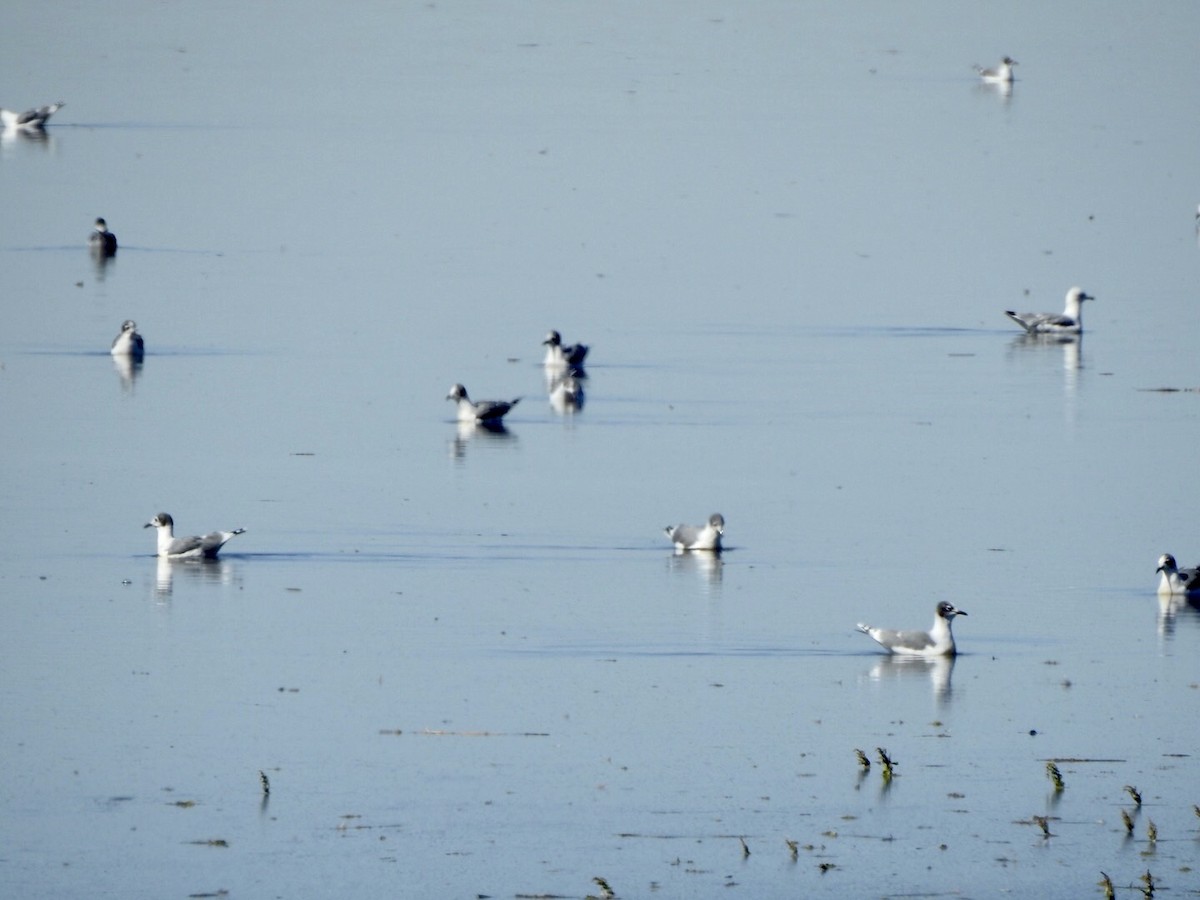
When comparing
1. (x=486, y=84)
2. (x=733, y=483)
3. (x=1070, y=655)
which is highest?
(x=486, y=84)

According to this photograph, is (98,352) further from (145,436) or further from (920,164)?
(920,164)

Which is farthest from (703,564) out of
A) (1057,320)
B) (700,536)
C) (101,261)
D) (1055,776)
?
(101,261)

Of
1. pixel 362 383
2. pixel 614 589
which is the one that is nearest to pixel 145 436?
pixel 362 383

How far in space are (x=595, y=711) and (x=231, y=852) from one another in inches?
121

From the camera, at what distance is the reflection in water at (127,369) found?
25.4m

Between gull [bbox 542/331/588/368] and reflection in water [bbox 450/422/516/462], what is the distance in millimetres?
2170

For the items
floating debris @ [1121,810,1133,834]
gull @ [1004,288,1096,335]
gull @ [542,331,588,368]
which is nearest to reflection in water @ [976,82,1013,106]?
gull @ [1004,288,1096,335]

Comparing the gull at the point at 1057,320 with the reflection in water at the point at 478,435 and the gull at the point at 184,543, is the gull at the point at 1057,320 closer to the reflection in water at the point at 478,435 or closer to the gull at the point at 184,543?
the reflection in water at the point at 478,435

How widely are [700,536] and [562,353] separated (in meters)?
8.26

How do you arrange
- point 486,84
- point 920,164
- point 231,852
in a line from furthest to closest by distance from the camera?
point 486,84 < point 920,164 < point 231,852

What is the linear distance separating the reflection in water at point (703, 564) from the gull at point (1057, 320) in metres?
12.5

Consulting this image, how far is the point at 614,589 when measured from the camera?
689 inches

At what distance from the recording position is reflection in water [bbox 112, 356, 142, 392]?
83.5 ft

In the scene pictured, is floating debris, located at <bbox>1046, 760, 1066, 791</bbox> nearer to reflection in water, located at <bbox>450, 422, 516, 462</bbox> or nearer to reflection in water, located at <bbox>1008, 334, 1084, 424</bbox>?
reflection in water, located at <bbox>450, 422, 516, 462</bbox>
